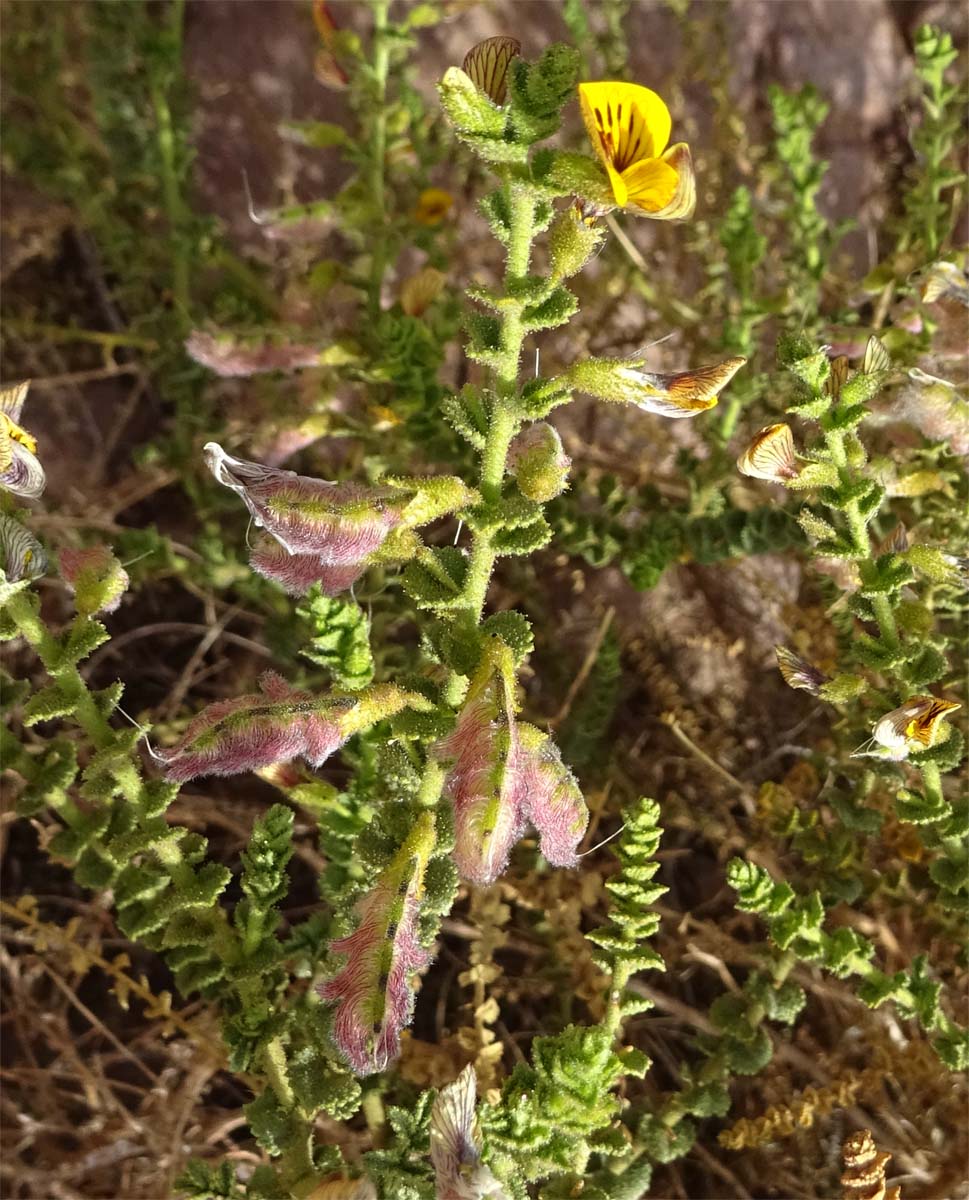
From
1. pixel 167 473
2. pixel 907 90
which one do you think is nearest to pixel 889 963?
pixel 167 473

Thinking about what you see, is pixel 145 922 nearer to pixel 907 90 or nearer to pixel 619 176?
pixel 619 176

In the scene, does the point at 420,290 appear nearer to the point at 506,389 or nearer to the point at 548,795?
the point at 506,389

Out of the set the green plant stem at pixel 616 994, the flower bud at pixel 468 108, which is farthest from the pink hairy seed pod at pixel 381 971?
the flower bud at pixel 468 108

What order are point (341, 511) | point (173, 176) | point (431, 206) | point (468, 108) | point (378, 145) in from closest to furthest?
point (468, 108) → point (341, 511) → point (378, 145) → point (431, 206) → point (173, 176)

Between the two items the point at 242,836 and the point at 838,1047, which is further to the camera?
the point at 242,836

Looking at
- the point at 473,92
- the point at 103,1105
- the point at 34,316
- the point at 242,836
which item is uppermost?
the point at 473,92

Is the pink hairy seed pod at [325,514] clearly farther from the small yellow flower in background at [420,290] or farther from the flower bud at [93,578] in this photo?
the small yellow flower in background at [420,290]

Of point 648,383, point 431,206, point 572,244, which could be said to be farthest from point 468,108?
point 431,206
